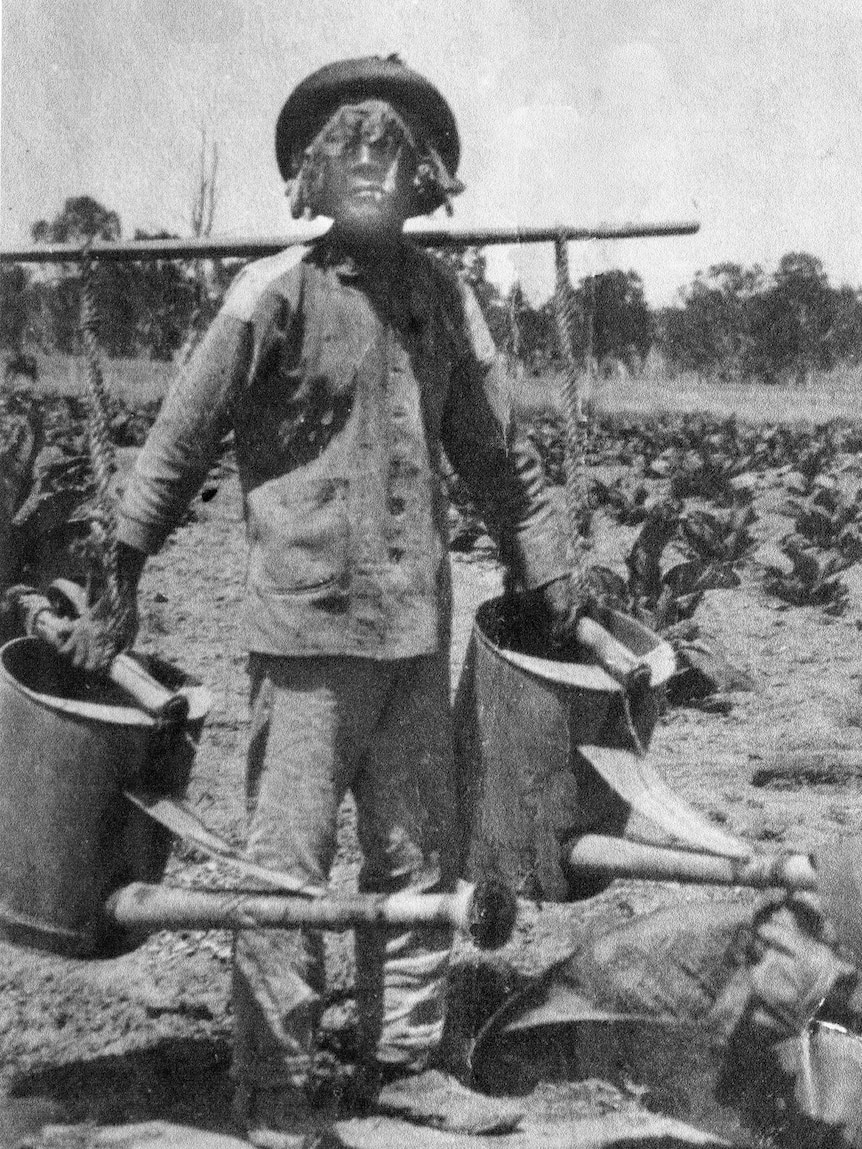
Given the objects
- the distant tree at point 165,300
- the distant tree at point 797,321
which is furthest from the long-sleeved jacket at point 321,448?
the distant tree at point 797,321

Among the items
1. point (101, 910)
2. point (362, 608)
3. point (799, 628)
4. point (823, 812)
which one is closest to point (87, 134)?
point (362, 608)

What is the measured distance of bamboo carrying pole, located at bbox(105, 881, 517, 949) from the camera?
2.37 meters

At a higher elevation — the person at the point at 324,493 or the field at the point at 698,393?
the field at the point at 698,393

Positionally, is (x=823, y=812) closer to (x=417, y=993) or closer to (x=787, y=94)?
(x=417, y=993)

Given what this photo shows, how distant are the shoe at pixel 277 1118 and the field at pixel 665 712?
11 cm

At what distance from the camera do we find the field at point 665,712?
2.83m

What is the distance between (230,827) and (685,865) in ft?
5.00

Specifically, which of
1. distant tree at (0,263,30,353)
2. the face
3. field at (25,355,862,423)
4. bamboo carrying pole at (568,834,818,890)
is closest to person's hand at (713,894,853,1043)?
bamboo carrying pole at (568,834,818,890)

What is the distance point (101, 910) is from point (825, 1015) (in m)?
1.39

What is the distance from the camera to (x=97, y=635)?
8.60 feet

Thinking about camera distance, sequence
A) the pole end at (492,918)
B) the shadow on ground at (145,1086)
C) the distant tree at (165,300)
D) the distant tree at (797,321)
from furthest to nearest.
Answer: the distant tree at (797,321) < the distant tree at (165,300) < the pole end at (492,918) < the shadow on ground at (145,1086)

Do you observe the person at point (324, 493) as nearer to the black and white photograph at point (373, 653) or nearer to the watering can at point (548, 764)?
the black and white photograph at point (373, 653)

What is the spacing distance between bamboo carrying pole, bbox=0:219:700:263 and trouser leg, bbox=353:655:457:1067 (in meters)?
0.87

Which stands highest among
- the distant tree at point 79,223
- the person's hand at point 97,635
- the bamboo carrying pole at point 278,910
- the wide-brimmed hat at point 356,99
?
the wide-brimmed hat at point 356,99
